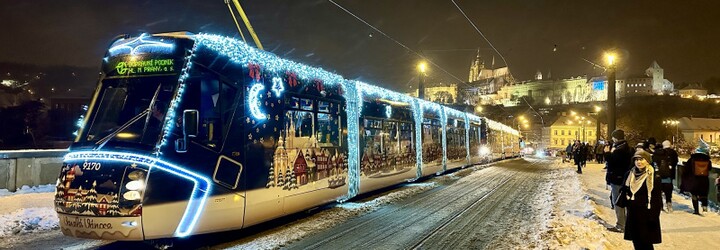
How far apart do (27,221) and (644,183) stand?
10.3 m

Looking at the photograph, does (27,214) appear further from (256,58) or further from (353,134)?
(353,134)

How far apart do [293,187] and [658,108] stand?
129 m

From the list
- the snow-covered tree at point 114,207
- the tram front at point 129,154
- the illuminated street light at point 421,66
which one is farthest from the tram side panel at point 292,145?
the illuminated street light at point 421,66

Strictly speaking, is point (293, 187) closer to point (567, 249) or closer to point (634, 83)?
point (567, 249)

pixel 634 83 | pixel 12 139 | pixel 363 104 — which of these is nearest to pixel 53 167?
pixel 363 104

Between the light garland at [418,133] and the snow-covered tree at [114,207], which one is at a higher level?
the light garland at [418,133]

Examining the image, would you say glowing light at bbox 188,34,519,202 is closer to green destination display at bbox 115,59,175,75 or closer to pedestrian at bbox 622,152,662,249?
green destination display at bbox 115,59,175,75

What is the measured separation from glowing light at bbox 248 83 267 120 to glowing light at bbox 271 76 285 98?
1.45ft

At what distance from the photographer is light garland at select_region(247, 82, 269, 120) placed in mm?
7996

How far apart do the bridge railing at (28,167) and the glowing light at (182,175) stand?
30.2 ft

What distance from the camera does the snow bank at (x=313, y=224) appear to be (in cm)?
770

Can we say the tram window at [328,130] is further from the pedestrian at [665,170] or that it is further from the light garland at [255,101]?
the pedestrian at [665,170]

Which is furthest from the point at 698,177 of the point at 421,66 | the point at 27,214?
the point at 421,66

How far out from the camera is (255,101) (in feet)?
26.6
